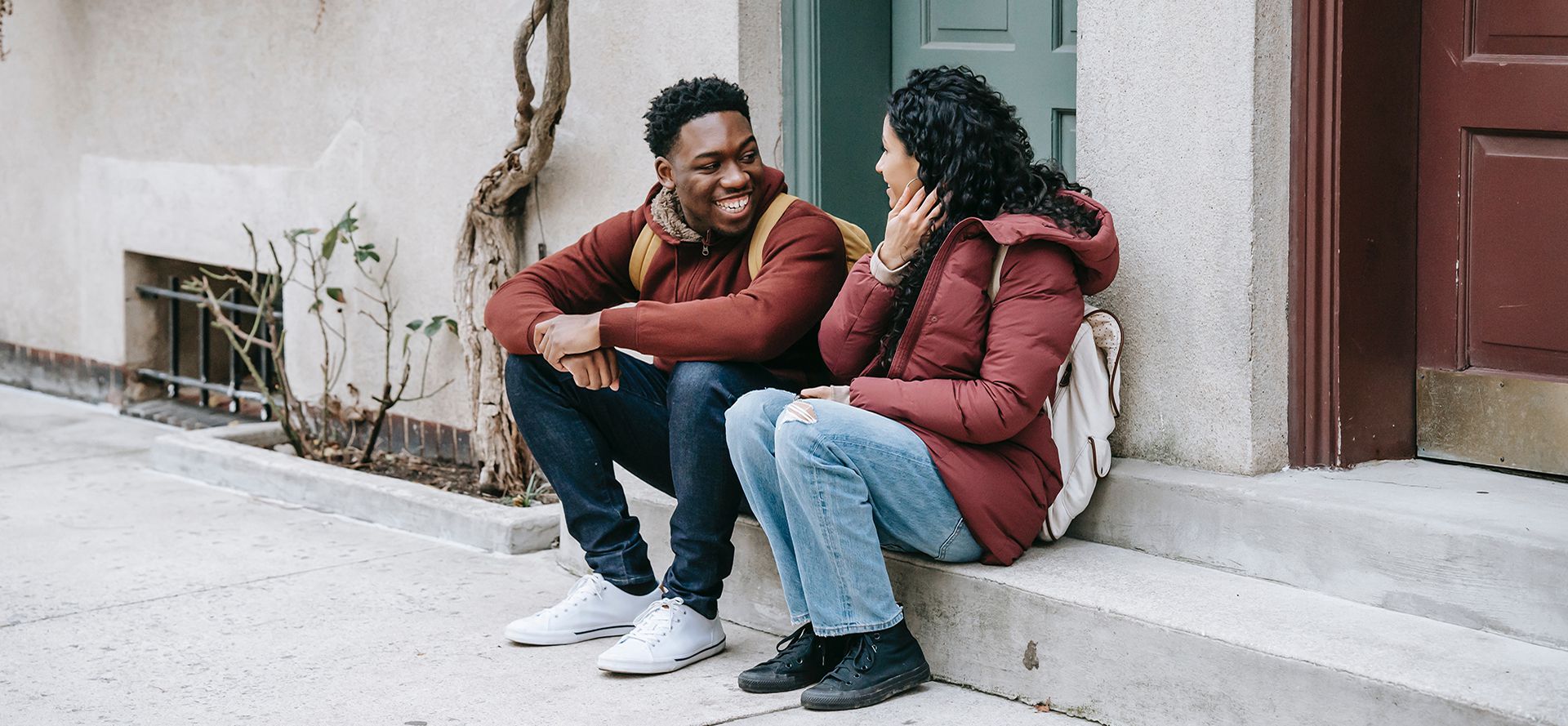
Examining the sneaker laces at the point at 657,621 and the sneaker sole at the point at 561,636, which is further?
the sneaker sole at the point at 561,636

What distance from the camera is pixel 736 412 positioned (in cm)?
342

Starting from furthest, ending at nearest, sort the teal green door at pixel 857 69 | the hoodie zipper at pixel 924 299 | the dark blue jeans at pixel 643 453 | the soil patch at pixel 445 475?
the soil patch at pixel 445 475
the teal green door at pixel 857 69
the dark blue jeans at pixel 643 453
the hoodie zipper at pixel 924 299

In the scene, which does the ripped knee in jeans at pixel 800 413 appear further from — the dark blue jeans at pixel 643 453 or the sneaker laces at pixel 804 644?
the sneaker laces at pixel 804 644

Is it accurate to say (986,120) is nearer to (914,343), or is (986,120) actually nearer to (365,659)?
(914,343)

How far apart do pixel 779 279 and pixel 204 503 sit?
9.31ft

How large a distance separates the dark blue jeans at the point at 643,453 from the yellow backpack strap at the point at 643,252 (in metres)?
0.24

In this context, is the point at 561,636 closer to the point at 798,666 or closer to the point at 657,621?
the point at 657,621

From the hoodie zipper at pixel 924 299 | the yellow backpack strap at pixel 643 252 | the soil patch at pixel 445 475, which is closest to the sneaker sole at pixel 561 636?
the yellow backpack strap at pixel 643 252

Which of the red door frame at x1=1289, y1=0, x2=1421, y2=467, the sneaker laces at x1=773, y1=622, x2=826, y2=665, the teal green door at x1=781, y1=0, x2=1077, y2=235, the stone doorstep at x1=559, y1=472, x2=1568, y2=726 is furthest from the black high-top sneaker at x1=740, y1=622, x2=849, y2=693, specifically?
the teal green door at x1=781, y1=0, x2=1077, y2=235

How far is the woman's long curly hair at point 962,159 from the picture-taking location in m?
3.39

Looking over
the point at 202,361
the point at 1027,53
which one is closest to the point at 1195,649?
the point at 1027,53

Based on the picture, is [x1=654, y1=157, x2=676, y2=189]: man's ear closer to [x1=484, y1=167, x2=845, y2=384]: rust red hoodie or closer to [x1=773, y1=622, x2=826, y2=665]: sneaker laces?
[x1=484, y1=167, x2=845, y2=384]: rust red hoodie

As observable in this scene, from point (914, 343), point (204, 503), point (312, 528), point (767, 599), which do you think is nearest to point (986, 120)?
point (914, 343)

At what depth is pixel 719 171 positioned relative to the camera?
3.78m
